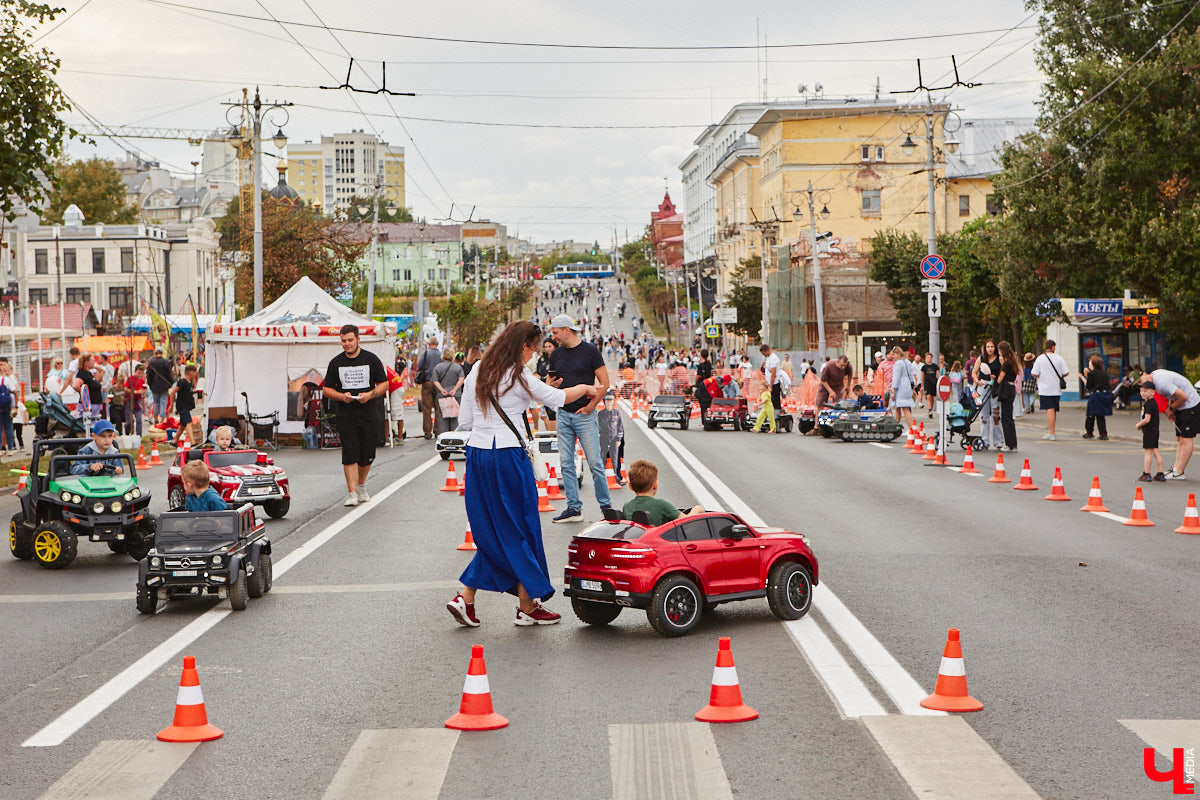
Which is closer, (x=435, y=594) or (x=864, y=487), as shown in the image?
(x=435, y=594)

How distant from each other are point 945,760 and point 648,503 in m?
3.58

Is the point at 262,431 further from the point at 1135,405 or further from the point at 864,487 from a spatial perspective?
the point at 1135,405

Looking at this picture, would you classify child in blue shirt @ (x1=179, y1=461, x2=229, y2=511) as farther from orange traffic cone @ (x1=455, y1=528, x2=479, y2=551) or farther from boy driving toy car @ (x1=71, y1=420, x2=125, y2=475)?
orange traffic cone @ (x1=455, y1=528, x2=479, y2=551)

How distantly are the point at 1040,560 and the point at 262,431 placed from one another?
18.3 metres

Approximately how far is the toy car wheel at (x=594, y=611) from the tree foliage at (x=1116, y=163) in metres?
27.0

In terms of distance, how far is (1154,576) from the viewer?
35.8 ft

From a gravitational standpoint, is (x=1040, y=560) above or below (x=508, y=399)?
below

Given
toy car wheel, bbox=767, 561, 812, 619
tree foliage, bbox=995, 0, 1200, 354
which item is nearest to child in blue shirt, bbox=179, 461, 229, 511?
toy car wheel, bbox=767, 561, 812, 619

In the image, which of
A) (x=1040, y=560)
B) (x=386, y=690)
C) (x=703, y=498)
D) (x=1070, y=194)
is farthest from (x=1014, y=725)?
(x=1070, y=194)

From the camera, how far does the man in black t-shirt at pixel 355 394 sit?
50.2 ft

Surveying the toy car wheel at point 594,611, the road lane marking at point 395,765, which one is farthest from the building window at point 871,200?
the road lane marking at point 395,765

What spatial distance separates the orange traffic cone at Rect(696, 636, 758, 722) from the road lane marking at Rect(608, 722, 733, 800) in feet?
0.28

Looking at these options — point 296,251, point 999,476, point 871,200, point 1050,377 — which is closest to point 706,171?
point 871,200

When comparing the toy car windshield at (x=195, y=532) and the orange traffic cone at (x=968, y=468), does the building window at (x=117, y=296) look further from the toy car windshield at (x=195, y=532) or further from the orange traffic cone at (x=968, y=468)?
the toy car windshield at (x=195, y=532)
